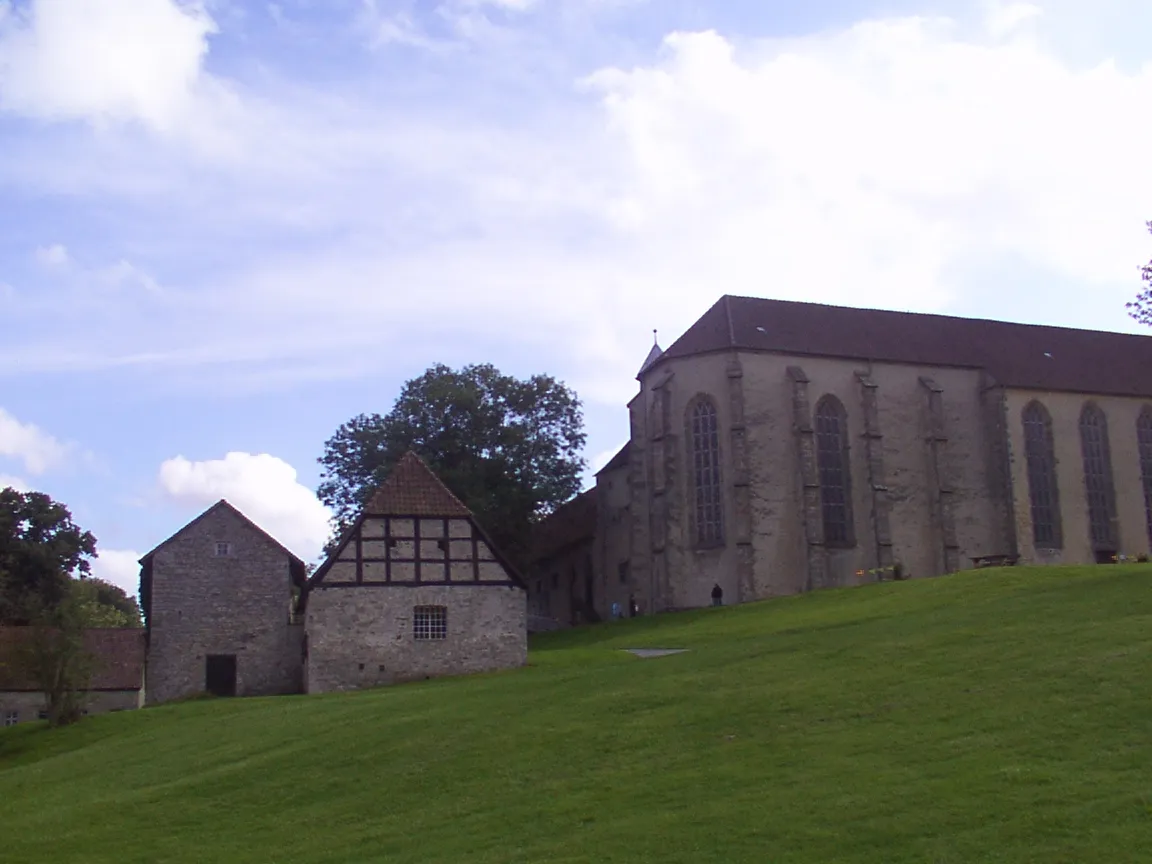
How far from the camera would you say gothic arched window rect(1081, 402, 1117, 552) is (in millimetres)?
61062

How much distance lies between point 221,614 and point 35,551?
12.7 m

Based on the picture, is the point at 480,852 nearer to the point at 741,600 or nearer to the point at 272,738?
the point at 272,738

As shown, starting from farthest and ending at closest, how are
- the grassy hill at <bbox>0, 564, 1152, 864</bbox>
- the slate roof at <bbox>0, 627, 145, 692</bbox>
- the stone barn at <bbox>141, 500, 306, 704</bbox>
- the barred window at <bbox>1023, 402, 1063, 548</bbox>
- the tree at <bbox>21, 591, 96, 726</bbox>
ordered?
1. the barred window at <bbox>1023, 402, 1063, 548</bbox>
2. the stone barn at <bbox>141, 500, 306, 704</bbox>
3. the slate roof at <bbox>0, 627, 145, 692</bbox>
4. the tree at <bbox>21, 591, 96, 726</bbox>
5. the grassy hill at <bbox>0, 564, 1152, 864</bbox>

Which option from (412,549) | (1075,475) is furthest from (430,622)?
(1075,475)

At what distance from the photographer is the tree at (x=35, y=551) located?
164ft

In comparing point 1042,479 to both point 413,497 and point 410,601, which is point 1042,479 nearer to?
point 413,497

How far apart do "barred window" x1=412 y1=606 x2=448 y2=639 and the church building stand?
1701 cm

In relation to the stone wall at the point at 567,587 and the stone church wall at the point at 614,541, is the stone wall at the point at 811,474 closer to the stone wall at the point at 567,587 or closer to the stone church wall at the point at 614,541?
the stone church wall at the point at 614,541

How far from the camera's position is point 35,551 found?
52125 millimetres

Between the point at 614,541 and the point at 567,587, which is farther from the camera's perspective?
the point at 567,587

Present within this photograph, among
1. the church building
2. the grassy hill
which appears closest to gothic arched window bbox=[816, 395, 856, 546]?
the church building

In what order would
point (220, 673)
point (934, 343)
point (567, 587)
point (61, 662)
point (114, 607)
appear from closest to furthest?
point (61, 662)
point (220, 673)
point (934, 343)
point (567, 587)
point (114, 607)

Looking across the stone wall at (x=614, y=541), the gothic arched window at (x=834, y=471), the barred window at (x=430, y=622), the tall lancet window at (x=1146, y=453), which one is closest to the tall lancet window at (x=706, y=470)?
the stone wall at (x=614, y=541)

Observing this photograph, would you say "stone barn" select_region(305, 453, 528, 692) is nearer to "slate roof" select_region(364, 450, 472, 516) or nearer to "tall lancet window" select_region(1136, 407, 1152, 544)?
"slate roof" select_region(364, 450, 472, 516)
